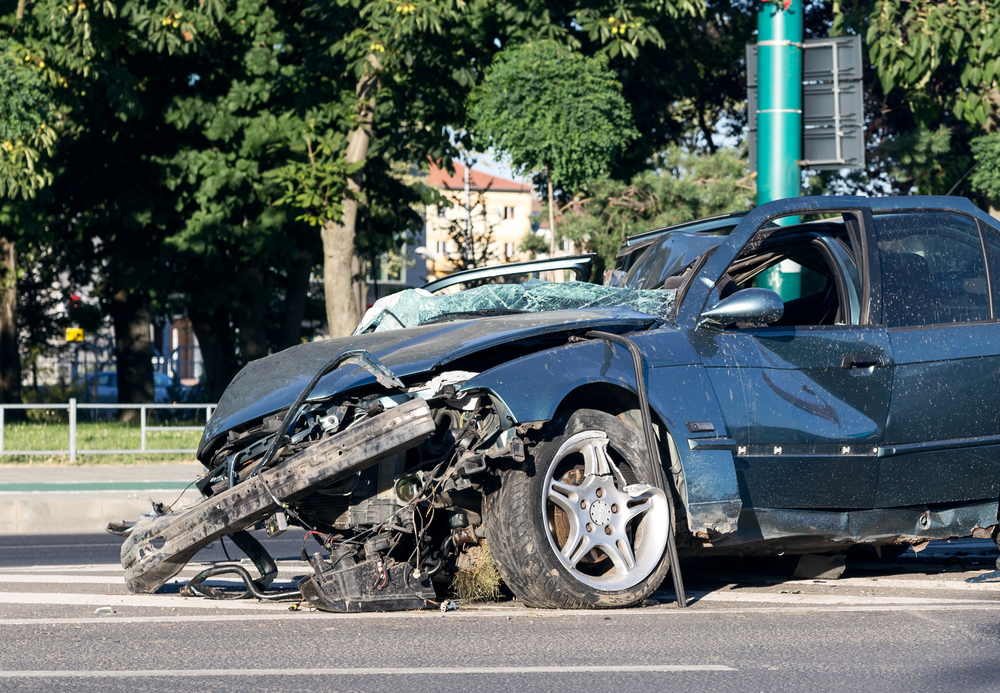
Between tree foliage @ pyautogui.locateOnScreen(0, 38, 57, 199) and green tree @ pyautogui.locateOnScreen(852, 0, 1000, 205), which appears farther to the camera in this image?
tree foliage @ pyautogui.locateOnScreen(0, 38, 57, 199)

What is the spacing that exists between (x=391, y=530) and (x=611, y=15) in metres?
11.3

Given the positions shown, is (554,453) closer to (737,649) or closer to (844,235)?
(737,649)

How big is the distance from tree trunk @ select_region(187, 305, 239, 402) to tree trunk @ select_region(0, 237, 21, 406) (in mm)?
3561

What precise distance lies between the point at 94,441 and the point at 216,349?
1107 centimetres

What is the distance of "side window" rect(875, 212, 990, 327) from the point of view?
236 inches

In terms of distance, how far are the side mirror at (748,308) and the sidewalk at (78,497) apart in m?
5.58

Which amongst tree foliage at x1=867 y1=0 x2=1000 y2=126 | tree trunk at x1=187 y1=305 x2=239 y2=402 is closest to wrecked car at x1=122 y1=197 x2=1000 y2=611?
tree foliage at x1=867 y1=0 x2=1000 y2=126

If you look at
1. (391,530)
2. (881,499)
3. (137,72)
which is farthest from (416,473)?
(137,72)

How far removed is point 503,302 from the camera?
6172mm

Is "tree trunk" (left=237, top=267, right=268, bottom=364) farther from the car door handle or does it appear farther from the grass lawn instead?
the car door handle

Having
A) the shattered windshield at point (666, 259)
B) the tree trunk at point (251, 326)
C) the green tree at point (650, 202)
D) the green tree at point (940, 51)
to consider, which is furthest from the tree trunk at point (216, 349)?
the shattered windshield at point (666, 259)

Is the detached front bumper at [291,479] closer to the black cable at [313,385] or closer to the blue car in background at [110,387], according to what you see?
the black cable at [313,385]

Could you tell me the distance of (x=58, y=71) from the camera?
56.0ft

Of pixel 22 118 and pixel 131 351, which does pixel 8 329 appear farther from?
pixel 22 118
